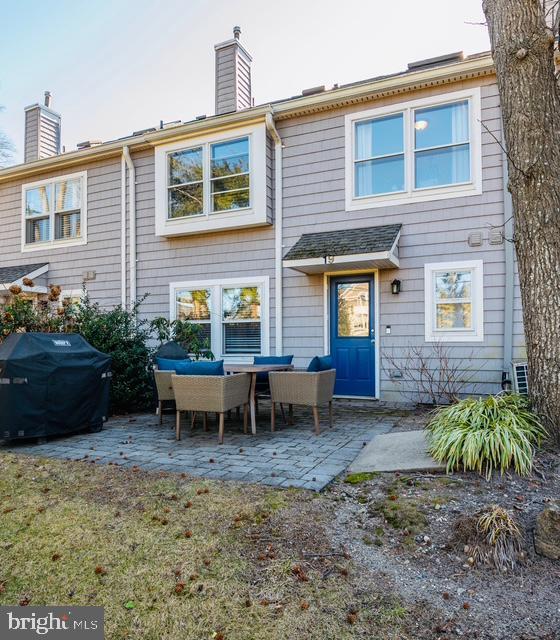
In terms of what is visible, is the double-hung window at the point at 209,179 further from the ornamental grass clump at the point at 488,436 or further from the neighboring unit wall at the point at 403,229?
the ornamental grass clump at the point at 488,436

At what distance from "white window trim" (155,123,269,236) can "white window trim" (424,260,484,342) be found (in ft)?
9.76

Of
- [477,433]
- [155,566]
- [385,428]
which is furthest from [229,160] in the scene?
[155,566]

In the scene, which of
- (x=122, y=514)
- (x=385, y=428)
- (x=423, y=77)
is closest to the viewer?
(x=122, y=514)

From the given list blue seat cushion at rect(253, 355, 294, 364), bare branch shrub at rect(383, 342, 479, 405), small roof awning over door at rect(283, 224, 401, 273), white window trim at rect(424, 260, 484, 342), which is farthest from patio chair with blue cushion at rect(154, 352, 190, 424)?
white window trim at rect(424, 260, 484, 342)

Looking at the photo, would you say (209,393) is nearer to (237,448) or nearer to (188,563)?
(237,448)

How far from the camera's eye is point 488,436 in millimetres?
3537

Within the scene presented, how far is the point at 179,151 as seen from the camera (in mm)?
8875

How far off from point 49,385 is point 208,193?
4795 mm

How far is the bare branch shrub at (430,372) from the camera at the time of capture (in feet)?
22.2

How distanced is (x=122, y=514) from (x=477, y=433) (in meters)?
2.70

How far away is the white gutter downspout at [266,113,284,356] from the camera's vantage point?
8078 mm

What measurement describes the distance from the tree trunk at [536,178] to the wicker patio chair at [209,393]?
2.95 m

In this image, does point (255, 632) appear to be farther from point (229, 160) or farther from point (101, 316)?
point (229, 160)

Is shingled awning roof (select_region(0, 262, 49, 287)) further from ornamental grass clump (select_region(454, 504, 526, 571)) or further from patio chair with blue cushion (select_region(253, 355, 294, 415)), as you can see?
ornamental grass clump (select_region(454, 504, 526, 571))
